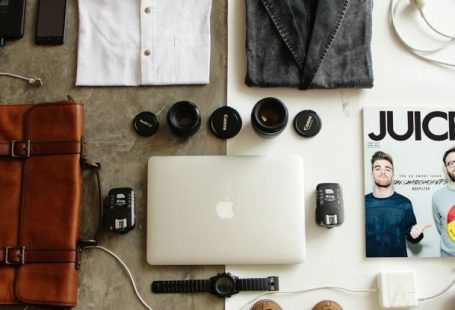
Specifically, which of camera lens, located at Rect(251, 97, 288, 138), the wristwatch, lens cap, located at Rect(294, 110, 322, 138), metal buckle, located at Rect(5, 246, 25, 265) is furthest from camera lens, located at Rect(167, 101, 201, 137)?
metal buckle, located at Rect(5, 246, 25, 265)

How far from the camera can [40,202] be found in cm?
115

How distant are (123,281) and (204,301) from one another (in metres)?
0.22

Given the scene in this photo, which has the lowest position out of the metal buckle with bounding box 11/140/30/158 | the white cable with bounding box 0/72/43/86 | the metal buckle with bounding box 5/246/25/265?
the metal buckle with bounding box 5/246/25/265

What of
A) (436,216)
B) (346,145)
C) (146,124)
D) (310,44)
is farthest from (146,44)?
(436,216)

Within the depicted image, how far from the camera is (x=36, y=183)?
3.79 ft

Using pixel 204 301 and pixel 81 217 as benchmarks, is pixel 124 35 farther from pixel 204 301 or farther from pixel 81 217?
pixel 204 301

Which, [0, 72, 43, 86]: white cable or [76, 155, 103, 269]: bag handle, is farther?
[0, 72, 43, 86]: white cable

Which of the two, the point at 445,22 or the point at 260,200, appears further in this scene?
the point at 445,22

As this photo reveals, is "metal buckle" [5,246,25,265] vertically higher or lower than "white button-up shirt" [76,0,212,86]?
lower

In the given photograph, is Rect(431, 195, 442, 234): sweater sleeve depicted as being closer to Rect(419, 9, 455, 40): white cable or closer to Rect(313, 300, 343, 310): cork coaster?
Rect(313, 300, 343, 310): cork coaster

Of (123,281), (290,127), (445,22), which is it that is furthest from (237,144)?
(445,22)

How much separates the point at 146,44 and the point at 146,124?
22 cm

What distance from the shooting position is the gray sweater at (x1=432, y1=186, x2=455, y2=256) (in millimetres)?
1183

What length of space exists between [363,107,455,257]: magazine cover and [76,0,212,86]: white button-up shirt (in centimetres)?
51
